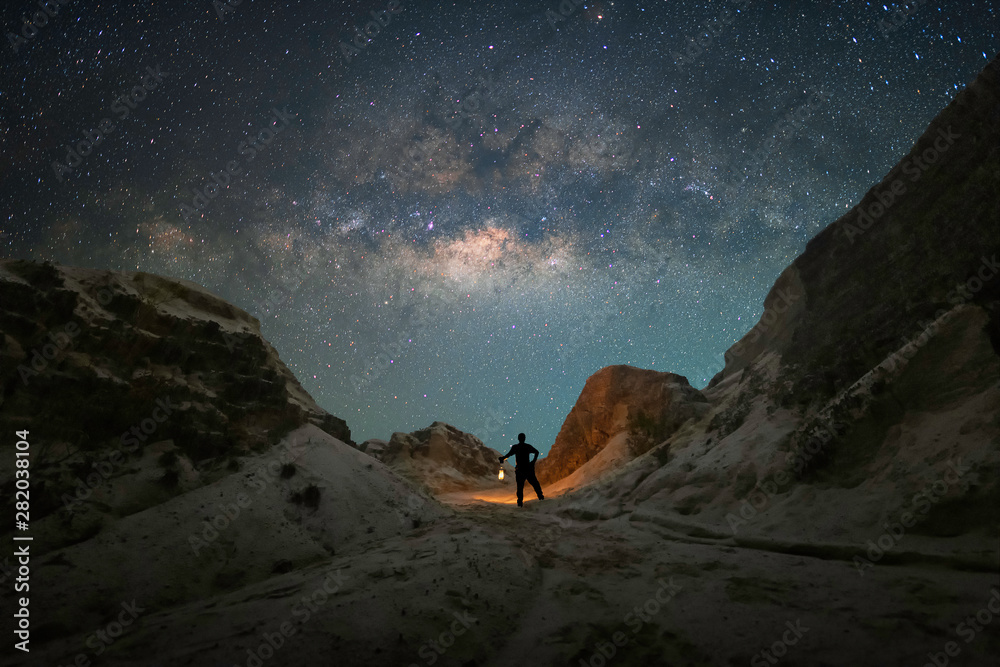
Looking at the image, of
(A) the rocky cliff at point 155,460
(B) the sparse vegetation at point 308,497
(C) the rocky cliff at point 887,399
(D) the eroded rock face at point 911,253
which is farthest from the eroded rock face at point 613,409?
(B) the sparse vegetation at point 308,497

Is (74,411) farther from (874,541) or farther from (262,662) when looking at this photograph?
(874,541)

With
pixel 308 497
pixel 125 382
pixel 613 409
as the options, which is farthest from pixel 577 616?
pixel 613 409

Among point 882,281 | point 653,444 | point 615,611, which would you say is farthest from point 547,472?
point 615,611

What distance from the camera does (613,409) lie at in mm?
19547

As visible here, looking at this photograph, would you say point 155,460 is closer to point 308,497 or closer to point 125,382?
point 125,382

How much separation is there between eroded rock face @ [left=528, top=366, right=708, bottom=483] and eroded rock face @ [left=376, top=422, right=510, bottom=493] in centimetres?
409

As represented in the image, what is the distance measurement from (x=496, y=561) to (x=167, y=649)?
3.27m

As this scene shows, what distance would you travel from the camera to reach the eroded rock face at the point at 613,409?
14453 millimetres

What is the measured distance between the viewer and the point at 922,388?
5.52 metres

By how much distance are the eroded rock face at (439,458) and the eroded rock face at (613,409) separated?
409 cm

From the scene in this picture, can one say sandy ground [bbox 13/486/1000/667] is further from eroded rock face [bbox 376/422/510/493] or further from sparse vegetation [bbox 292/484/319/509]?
eroded rock face [bbox 376/422/510/493]

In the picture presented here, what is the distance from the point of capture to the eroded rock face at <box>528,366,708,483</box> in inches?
569

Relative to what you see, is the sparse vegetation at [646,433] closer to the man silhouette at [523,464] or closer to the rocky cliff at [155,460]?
the man silhouette at [523,464]

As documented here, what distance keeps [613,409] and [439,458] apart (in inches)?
458
